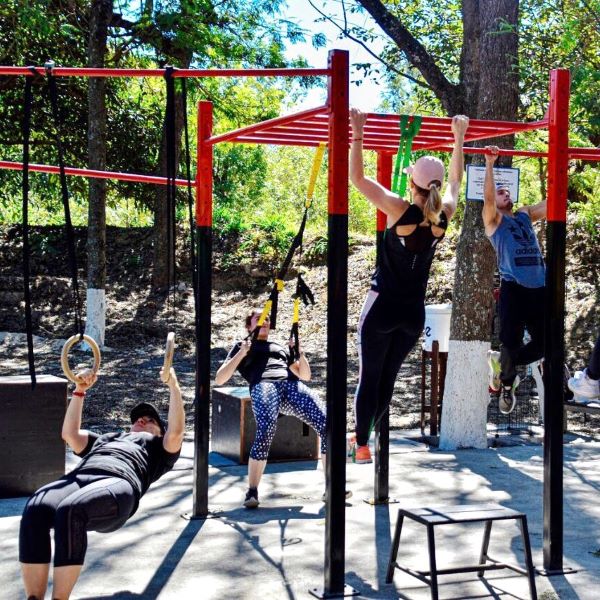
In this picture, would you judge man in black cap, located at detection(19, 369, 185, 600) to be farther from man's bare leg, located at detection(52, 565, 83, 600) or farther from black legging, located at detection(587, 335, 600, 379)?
black legging, located at detection(587, 335, 600, 379)

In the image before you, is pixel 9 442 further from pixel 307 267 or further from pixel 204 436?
pixel 307 267

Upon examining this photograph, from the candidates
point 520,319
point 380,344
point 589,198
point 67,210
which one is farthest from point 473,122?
point 589,198

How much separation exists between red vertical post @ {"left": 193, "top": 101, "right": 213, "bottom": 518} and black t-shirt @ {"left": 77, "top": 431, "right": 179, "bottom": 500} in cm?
137

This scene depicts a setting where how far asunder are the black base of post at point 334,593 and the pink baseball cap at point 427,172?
1.96 m

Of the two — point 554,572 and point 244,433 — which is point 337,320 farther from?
point 244,433

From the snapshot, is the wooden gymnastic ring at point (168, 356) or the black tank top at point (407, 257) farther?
the black tank top at point (407, 257)

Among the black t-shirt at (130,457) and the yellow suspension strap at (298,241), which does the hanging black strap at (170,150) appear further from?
the black t-shirt at (130,457)

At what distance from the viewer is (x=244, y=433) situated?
294 inches

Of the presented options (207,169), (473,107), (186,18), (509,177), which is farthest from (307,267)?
(207,169)

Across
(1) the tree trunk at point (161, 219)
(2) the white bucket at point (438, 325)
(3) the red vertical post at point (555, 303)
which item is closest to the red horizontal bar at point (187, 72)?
(3) the red vertical post at point (555, 303)

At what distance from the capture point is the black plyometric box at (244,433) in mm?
7438

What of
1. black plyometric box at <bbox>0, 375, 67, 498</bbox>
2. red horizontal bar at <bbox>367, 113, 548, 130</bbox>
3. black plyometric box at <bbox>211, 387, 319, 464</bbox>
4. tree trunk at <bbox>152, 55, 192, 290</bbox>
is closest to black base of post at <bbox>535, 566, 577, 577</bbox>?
red horizontal bar at <bbox>367, 113, 548, 130</bbox>

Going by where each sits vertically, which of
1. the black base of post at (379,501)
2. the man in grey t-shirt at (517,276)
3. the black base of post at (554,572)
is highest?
the man in grey t-shirt at (517,276)

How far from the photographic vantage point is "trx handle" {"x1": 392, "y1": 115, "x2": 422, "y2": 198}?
5.04 m
